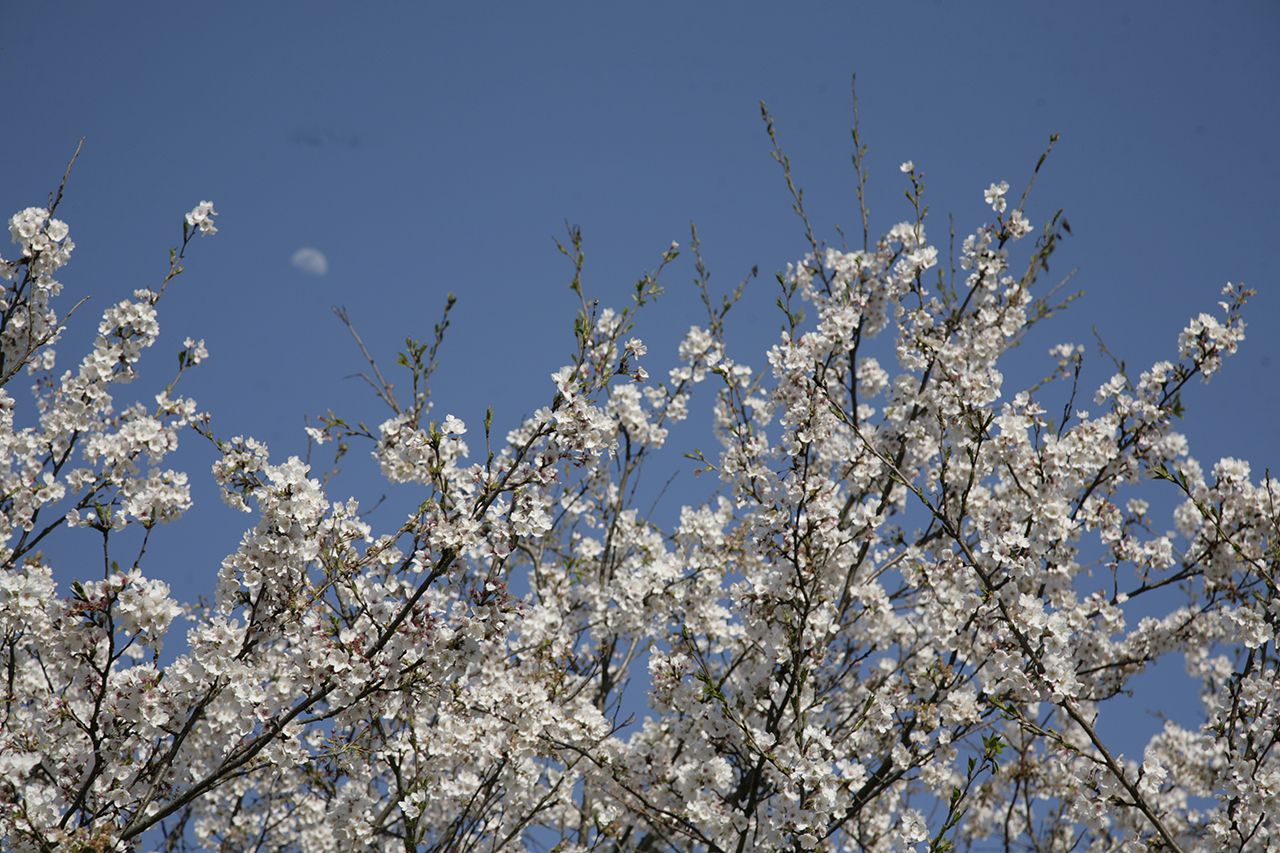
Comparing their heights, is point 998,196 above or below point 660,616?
above

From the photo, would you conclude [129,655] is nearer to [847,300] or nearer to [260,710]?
[260,710]

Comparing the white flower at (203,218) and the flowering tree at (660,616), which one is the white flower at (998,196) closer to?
the flowering tree at (660,616)

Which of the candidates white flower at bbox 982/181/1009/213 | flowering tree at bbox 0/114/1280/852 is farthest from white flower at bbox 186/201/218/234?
white flower at bbox 982/181/1009/213

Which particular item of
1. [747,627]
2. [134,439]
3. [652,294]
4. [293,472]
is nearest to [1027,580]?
[747,627]

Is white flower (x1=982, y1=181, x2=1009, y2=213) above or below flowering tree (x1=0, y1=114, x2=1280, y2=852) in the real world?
above

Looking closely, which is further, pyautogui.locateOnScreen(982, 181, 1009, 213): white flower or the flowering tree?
pyautogui.locateOnScreen(982, 181, 1009, 213): white flower

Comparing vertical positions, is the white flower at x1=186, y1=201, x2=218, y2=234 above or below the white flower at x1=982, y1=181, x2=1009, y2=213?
below

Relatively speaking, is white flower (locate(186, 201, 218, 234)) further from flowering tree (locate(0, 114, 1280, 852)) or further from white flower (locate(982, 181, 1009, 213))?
white flower (locate(982, 181, 1009, 213))

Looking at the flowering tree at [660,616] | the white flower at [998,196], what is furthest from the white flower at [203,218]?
the white flower at [998,196]

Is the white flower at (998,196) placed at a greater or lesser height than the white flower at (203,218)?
greater

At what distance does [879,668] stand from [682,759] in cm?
171

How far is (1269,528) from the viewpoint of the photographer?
6.65 meters

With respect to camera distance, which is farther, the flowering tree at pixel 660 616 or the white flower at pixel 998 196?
the white flower at pixel 998 196

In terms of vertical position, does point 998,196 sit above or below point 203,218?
above
